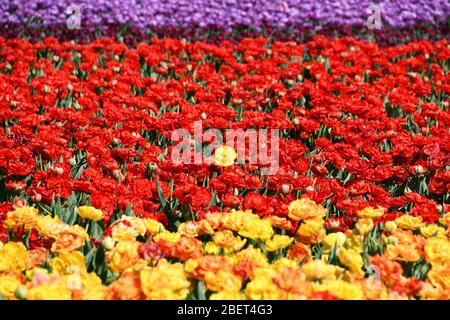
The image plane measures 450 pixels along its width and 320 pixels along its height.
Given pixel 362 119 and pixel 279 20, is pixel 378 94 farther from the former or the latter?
pixel 279 20

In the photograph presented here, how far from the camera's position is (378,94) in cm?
530

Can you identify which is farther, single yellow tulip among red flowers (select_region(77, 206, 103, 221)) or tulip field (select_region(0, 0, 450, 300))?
single yellow tulip among red flowers (select_region(77, 206, 103, 221))

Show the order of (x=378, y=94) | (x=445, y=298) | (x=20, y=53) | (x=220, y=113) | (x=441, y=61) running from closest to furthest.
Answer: (x=445, y=298)
(x=220, y=113)
(x=378, y=94)
(x=20, y=53)
(x=441, y=61)

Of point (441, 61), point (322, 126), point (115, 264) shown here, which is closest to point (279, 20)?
point (441, 61)

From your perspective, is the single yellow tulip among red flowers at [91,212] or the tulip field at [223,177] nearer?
the tulip field at [223,177]

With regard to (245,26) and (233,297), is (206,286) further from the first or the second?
(245,26)

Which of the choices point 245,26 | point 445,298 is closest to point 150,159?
point 445,298

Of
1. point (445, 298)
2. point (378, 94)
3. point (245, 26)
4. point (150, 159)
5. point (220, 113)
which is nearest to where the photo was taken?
point (445, 298)

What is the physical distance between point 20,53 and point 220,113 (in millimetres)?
2465

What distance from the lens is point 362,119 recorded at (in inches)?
174

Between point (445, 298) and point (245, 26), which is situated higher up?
point (245, 26)

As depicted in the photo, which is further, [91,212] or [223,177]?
[223,177]

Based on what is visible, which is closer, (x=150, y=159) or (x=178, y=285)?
(x=178, y=285)

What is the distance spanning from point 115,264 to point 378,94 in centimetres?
354
